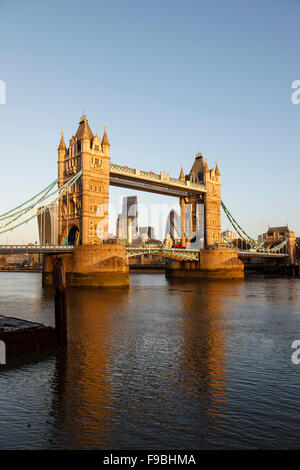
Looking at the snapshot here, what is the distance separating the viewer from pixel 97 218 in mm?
52750

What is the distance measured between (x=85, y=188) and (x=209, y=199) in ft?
100

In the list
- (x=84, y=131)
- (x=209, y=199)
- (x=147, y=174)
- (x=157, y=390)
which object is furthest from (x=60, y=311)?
(x=209, y=199)

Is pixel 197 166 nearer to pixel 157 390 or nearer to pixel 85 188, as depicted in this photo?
pixel 85 188

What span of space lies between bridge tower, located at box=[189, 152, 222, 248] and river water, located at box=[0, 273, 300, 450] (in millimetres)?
51357

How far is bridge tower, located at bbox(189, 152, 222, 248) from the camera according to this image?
242 ft

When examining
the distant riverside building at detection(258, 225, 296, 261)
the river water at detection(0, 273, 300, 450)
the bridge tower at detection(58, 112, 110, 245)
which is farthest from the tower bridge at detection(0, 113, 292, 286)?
the distant riverside building at detection(258, 225, 296, 261)

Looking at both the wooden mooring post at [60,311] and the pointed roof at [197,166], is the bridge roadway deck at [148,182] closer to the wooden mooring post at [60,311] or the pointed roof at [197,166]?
the pointed roof at [197,166]

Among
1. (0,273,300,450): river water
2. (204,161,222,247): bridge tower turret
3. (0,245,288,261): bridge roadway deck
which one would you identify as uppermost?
(204,161,222,247): bridge tower turret

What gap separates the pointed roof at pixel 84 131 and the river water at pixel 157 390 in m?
A: 34.6

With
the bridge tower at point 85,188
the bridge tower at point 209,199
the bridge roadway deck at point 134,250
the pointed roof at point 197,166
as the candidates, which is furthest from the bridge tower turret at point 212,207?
the bridge tower at point 85,188

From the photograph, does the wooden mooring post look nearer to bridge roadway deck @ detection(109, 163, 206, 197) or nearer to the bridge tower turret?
bridge roadway deck @ detection(109, 163, 206, 197)

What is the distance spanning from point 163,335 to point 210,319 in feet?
19.9
